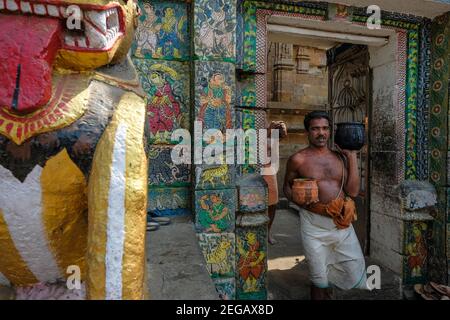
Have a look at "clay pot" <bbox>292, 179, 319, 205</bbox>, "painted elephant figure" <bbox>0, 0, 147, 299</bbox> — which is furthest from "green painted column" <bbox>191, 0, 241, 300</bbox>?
"painted elephant figure" <bbox>0, 0, 147, 299</bbox>

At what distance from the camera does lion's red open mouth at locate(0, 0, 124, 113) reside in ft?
3.68

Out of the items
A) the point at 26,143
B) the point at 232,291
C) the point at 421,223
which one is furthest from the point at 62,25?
the point at 421,223

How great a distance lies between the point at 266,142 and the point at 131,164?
81.9 inches

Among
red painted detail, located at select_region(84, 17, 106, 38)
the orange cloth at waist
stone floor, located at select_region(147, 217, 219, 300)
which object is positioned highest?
red painted detail, located at select_region(84, 17, 106, 38)

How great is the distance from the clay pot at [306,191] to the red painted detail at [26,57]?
87.1 inches

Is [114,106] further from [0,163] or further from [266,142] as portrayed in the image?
[266,142]

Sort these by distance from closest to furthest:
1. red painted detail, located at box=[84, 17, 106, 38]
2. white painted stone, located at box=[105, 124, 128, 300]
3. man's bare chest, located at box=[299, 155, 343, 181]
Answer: white painted stone, located at box=[105, 124, 128, 300]
red painted detail, located at box=[84, 17, 106, 38]
man's bare chest, located at box=[299, 155, 343, 181]

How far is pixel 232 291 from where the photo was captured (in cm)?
287

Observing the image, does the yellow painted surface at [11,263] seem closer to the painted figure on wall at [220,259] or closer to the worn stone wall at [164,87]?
the worn stone wall at [164,87]

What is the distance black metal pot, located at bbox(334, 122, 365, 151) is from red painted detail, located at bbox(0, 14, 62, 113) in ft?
8.05

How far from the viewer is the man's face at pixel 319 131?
10.1 ft

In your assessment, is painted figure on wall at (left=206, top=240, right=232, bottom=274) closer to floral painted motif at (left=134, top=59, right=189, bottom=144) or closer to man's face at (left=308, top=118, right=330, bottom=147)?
floral painted motif at (left=134, top=59, right=189, bottom=144)

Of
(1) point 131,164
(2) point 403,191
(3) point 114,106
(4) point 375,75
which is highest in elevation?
(4) point 375,75

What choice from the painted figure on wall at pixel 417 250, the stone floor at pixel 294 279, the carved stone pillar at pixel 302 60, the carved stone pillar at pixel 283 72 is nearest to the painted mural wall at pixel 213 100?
the stone floor at pixel 294 279
